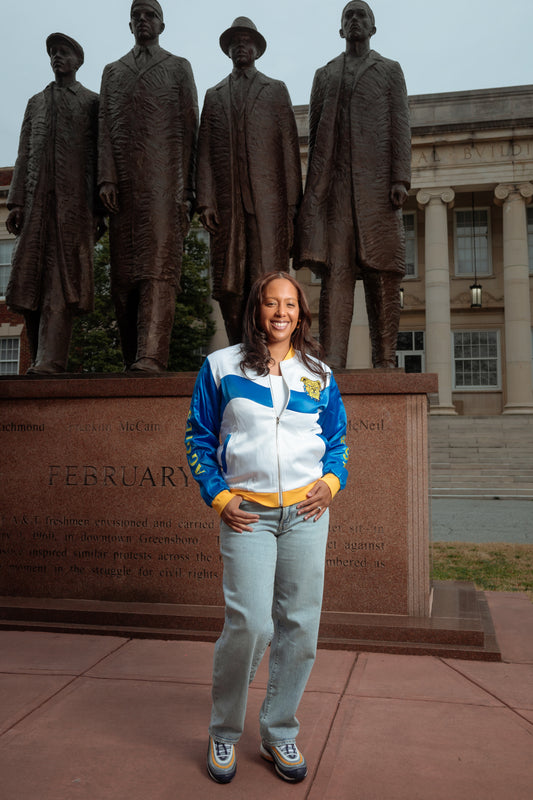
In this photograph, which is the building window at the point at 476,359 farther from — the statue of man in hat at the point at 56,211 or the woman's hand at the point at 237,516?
the woman's hand at the point at 237,516

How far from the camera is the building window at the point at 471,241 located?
29.8 meters

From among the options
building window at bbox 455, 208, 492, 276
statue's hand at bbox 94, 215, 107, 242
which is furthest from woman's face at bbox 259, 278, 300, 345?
building window at bbox 455, 208, 492, 276

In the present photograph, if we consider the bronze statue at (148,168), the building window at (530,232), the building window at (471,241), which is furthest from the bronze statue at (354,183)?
the building window at (530,232)

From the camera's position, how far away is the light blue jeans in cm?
247

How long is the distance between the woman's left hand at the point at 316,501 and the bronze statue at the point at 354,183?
132 inches

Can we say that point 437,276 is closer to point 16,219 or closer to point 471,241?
point 471,241

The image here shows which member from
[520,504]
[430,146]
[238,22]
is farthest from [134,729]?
[430,146]

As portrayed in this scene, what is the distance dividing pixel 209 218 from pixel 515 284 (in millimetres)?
23344

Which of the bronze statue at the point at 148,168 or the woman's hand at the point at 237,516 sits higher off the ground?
the bronze statue at the point at 148,168

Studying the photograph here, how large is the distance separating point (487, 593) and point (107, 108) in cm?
523

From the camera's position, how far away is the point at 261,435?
255cm

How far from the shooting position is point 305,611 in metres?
2.55

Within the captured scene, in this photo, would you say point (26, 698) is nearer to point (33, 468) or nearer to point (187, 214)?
point (33, 468)

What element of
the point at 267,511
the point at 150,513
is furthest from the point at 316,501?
the point at 150,513
